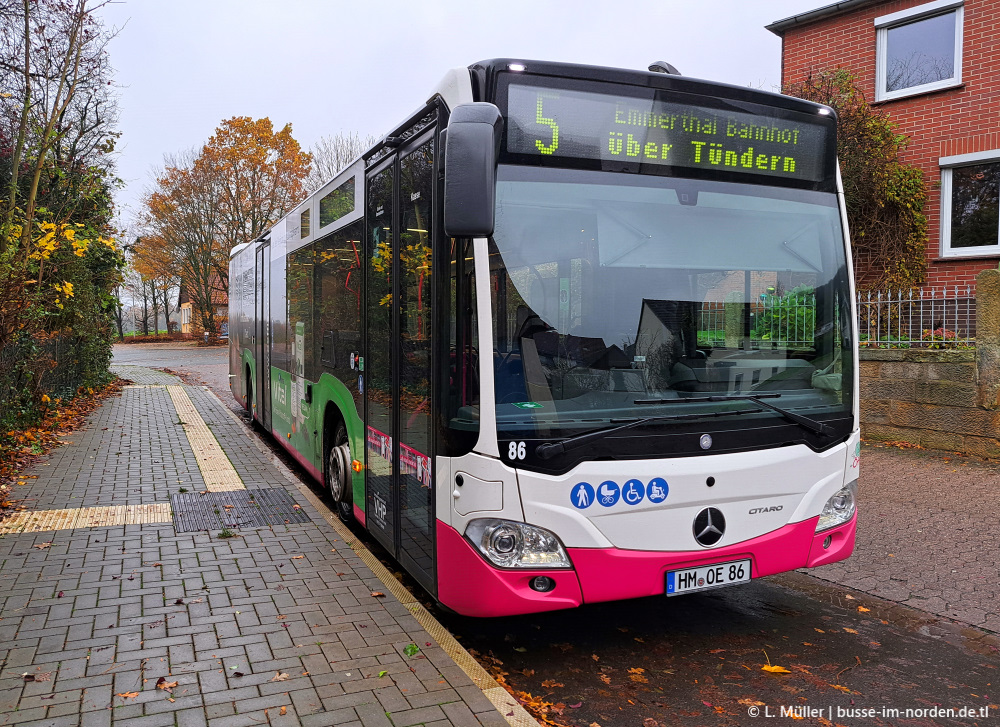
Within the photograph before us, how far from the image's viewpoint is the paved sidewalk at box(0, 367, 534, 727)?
3.33 meters

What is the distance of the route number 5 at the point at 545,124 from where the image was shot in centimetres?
368

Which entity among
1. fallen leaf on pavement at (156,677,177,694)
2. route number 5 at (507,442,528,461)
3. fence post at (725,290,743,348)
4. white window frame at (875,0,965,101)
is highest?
white window frame at (875,0,965,101)

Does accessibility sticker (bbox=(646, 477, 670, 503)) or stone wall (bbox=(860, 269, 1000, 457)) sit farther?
stone wall (bbox=(860, 269, 1000, 457))

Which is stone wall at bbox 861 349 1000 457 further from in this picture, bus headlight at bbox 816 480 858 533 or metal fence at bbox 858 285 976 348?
bus headlight at bbox 816 480 858 533

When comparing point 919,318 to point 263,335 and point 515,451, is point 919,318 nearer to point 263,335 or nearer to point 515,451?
point 515,451

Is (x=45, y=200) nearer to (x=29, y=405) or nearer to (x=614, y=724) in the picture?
(x=29, y=405)

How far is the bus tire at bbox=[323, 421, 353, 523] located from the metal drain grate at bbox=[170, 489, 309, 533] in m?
0.38

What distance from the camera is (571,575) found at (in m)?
3.62

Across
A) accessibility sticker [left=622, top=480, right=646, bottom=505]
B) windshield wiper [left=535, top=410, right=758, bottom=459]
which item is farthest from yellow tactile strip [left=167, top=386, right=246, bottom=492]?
accessibility sticker [left=622, top=480, right=646, bottom=505]

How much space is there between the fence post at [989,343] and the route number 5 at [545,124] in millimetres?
7158

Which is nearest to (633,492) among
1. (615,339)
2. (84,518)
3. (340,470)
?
(615,339)

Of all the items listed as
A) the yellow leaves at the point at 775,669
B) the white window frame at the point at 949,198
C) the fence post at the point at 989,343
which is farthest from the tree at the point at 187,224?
the yellow leaves at the point at 775,669

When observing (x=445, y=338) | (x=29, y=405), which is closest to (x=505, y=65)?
(x=445, y=338)

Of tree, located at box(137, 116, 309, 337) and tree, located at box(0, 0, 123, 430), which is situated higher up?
Result: tree, located at box(137, 116, 309, 337)
